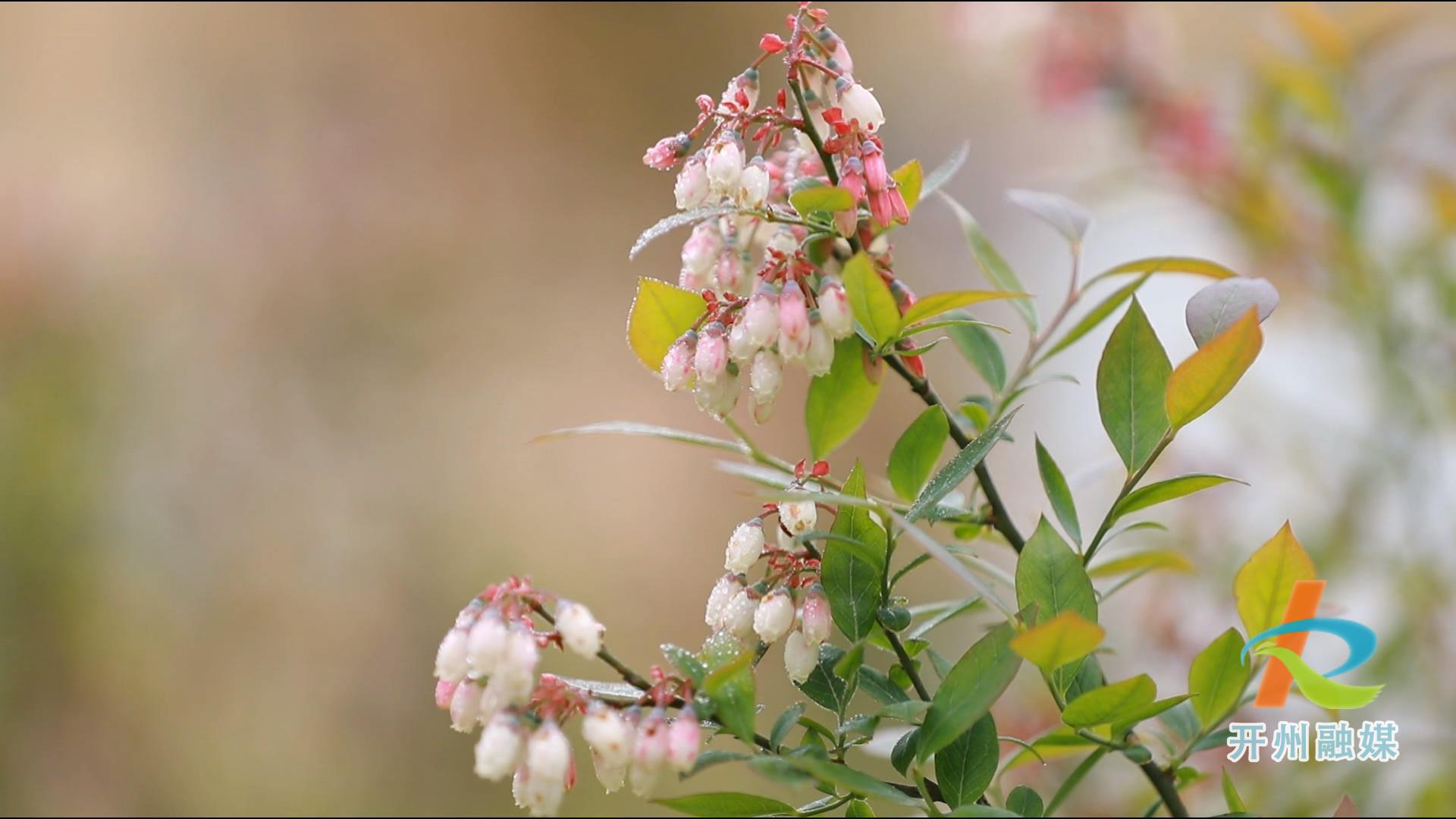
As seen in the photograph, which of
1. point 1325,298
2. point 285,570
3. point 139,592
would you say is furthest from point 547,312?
point 1325,298

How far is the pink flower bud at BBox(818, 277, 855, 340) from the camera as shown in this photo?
0.37m

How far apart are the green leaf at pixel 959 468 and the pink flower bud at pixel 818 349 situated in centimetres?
5

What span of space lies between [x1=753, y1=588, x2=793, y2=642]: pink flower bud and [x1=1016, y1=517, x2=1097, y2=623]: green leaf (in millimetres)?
78

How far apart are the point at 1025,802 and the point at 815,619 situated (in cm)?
10

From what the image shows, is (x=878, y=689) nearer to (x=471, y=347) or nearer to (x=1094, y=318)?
(x=1094, y=318)

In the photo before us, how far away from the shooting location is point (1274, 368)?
1.68 meters

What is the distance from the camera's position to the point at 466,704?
1.14 feet

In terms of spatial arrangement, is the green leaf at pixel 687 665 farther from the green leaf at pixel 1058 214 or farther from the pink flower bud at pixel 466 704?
the green leaf at pixel 1058 214

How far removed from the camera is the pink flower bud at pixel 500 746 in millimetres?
314

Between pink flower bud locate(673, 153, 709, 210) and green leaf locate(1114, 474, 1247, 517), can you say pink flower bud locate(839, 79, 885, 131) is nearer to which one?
pink flower bud locate(673, 153, 709, 210)

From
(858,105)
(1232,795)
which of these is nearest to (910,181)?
(858,105)

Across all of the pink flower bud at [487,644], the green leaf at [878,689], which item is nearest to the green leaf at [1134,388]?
the green leaf at [878,689]

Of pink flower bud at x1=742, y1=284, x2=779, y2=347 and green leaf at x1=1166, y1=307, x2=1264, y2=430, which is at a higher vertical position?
pink flower bud at x1=742, y1=284, x2=779, y2=347

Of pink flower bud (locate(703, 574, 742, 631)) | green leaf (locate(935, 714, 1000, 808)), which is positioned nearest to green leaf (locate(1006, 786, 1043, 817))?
green leaf (locate(935, 714, 1000, 808))
